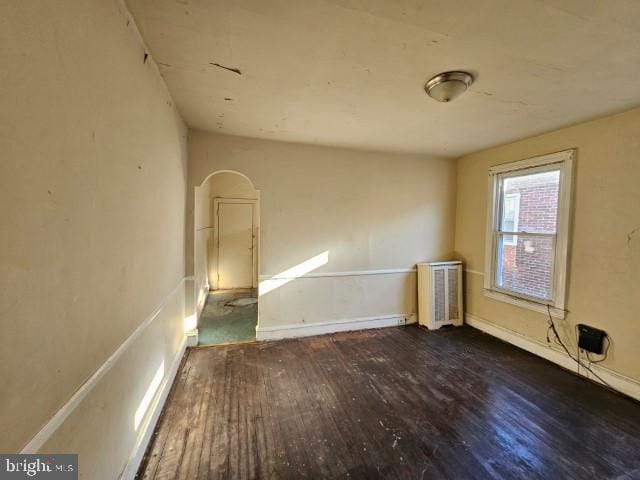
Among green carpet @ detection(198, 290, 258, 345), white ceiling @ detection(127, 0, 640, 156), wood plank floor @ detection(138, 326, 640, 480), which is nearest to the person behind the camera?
white ceiling @ detection(127, 0, 640, 156)

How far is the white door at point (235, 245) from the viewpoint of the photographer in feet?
18.5

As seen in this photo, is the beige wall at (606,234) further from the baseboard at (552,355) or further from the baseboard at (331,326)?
the baseboard at (331,326)

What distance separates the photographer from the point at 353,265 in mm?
3660

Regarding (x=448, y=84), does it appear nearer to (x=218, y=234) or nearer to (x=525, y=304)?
(x=525, y=304)

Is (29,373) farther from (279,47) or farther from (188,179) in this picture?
(188,179)

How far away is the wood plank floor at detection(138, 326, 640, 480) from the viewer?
5.26 ft

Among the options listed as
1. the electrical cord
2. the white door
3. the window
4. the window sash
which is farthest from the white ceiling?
the white door

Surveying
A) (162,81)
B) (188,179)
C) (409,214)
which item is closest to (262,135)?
(188,179)

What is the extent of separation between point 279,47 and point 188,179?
1.93 m

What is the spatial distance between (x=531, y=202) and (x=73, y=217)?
3.89 meters

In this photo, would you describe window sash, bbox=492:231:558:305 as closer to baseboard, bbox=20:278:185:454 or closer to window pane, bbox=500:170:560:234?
window pane, bbox=500:170:560:234

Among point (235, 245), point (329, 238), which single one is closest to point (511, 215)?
point (329, 238)

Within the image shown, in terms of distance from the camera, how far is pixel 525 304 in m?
3.08

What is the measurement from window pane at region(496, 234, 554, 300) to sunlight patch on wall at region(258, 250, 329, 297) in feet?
7.20
